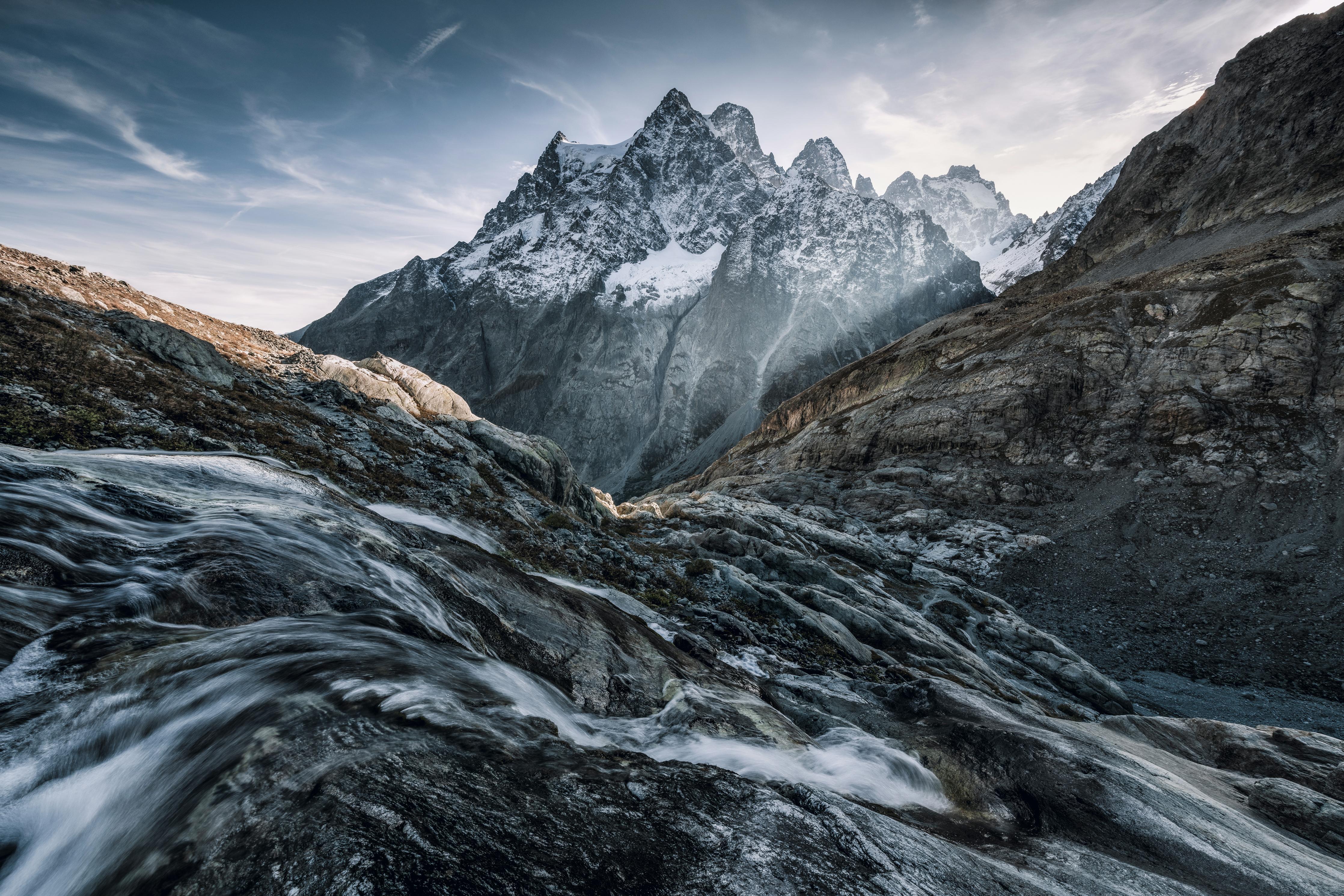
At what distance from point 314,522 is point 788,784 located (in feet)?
31.3

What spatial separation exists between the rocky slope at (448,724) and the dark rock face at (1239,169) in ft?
333

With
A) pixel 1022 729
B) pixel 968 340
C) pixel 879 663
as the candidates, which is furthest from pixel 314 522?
pixel 968 340

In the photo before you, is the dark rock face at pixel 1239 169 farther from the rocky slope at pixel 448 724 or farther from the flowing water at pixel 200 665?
the flowing water at pixel 200 665

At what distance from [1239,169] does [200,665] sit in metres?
140

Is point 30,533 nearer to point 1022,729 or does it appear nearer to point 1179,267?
point 1022,729

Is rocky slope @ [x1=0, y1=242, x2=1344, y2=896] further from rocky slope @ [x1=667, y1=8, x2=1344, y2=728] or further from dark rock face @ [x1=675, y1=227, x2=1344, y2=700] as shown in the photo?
dark rock face @ [x1=675, y1=227, x2=1344, y2=700]

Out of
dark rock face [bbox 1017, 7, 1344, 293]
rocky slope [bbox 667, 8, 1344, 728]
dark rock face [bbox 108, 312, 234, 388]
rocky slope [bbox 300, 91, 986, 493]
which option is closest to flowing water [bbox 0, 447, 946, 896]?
dark rock face [bbox 108, 312, 234, 388]

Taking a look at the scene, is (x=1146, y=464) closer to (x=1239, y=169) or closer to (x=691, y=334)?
(x=1239, y=169)

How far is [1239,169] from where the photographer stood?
284ft

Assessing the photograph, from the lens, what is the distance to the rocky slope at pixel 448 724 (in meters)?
4.24

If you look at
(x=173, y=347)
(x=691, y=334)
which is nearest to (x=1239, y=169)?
(x=691, y=334)

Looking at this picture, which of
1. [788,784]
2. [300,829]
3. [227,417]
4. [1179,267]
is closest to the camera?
[300,829]

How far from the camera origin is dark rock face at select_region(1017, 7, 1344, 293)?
3004 inches

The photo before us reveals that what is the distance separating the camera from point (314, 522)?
9852 mm
